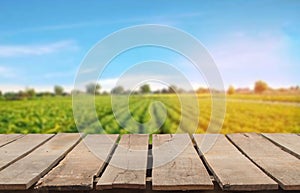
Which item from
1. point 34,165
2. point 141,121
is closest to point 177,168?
point 34,165

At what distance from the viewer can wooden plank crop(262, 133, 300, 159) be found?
2.27 m

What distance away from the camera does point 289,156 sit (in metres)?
2.13

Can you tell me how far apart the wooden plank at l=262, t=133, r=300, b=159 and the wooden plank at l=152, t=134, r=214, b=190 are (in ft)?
2.19

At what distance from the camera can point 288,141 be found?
261 centimetres

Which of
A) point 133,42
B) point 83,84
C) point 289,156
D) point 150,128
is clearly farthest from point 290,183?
point 150,128

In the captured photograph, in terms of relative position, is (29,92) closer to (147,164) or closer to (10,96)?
(10,96)

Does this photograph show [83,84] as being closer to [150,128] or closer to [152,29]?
[152,29]

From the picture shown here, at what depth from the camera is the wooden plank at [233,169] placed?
156 cm

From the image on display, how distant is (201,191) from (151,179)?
25cm

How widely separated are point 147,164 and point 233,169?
0.49 m

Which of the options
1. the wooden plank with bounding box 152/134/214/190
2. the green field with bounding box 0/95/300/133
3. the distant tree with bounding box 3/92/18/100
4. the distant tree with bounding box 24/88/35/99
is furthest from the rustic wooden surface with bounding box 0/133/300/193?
the distant tree with bounding box 24/88/35/99

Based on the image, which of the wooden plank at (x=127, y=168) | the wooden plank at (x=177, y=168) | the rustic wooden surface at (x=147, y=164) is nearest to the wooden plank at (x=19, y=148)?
the rustic wooden surface at (x=147, y=164)

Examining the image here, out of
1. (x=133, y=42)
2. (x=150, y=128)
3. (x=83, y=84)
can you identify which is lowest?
(x=150, y=128)

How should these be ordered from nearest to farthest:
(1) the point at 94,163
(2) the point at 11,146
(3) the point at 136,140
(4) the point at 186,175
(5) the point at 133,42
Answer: (4) the point at 186,175 → (1) the point at 94,163 → (5) the point at 133,42 → (2) the point at 11,146 → (3) the point at 136,140
